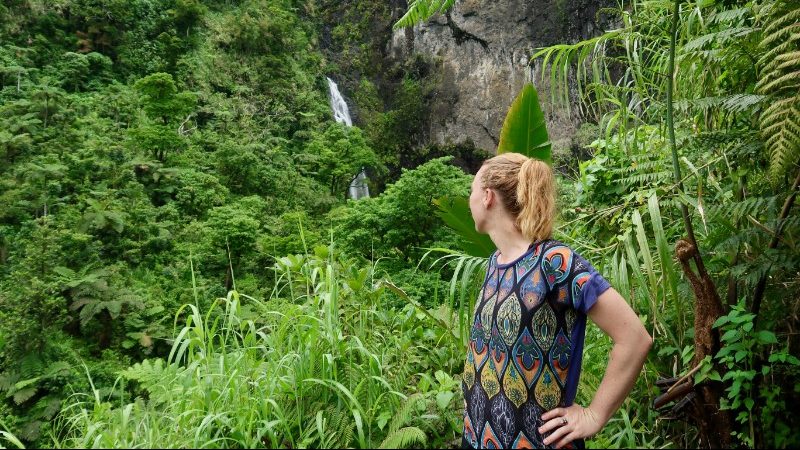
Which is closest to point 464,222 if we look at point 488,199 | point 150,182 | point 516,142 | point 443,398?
point 516,142

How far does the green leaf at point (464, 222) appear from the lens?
2309 mm

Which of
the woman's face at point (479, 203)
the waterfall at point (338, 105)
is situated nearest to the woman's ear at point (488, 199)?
the woman's face at point (479, 203)

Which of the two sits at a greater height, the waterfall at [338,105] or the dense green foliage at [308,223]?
the waterfall at [338,105]

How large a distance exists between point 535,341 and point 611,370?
0.16 m

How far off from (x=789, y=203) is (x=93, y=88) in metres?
13.7

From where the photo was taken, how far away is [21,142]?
813 centimetres

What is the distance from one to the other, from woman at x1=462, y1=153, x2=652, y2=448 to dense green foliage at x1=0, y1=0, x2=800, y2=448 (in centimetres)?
41

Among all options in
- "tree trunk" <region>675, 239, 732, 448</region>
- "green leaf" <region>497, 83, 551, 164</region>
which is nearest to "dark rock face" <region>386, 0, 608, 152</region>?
"green leaf" <region>497, 83, 551, 164</region>

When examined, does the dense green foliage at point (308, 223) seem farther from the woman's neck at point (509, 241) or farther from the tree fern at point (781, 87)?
the woman's neck at point (509, 241)

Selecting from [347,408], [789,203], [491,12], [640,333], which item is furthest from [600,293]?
[491,12]

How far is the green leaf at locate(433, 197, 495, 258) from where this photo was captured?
2309mm

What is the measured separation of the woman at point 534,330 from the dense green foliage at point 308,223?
1.35ft

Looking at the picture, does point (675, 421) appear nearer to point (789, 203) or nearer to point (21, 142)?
point (789, 203)

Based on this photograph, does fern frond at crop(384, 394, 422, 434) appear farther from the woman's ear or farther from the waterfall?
the waterfall
